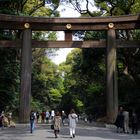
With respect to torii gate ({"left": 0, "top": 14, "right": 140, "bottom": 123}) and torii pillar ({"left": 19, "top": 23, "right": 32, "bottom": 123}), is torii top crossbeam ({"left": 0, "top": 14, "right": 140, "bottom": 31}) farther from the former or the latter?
torii pillar ({"left": 19, "top": 23, "right": 32, "bottom": 123})

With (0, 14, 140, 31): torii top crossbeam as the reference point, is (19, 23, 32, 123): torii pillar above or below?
below

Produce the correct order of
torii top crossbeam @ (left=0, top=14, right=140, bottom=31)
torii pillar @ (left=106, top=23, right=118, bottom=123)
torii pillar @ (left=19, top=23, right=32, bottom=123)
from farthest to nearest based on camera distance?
torii top crossbeam @ (left=0, top=14, right=140, bottom=31), torii pillar @ (left=106, top=23, right=118, bottom=123), torii pillar @ (left=19, top=23, right=32, bottom=123)

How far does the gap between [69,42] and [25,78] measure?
4.16 m

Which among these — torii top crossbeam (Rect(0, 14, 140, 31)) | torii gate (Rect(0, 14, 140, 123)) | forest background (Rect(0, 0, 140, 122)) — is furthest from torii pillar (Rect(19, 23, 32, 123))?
forest background (Rect(0, 0, 140, 122))

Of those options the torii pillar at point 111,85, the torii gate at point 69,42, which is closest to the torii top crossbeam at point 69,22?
the torii gate at point 69,42

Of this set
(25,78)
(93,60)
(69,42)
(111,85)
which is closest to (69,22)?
(69,42)

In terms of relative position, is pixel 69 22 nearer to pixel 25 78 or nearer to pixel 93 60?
pixel 25 78

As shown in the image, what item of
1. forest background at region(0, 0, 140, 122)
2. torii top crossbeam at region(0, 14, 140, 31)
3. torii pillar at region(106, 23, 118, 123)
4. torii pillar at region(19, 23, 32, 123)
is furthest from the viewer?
forest background at region(0, 0, 140, 122)

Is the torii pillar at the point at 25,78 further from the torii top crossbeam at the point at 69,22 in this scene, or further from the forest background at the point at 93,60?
the forest background at the point at 93,60

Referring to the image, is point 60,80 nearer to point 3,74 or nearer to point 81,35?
point 81,35

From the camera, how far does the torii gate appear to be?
2619cm

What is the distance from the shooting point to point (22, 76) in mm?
26281

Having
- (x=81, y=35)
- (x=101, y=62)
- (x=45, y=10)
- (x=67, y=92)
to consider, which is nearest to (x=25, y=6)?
(x=45, y=10)

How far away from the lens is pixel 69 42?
27.5 metres
